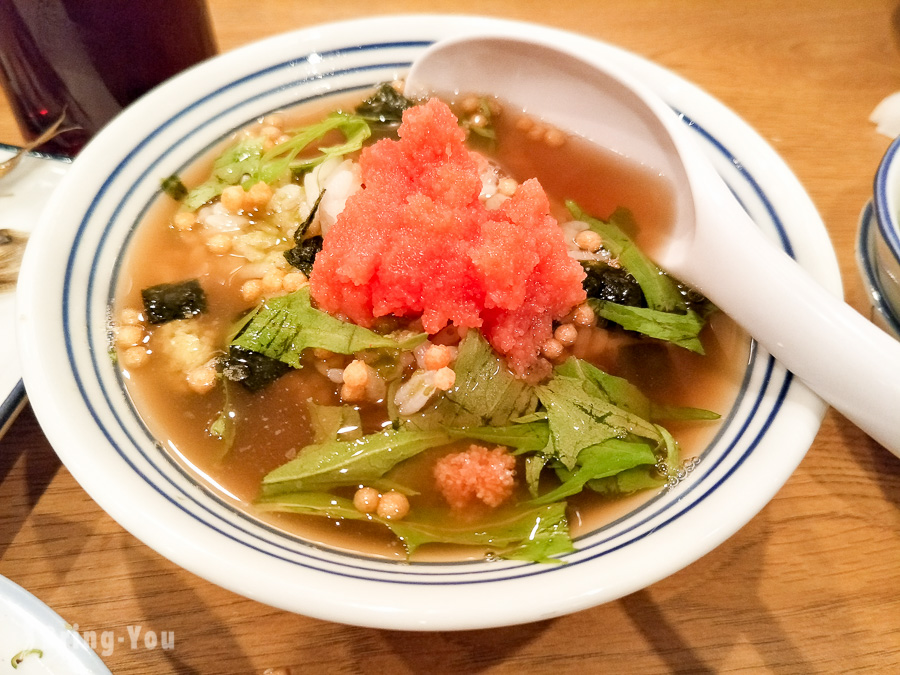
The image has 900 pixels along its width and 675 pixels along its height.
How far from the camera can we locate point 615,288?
1.51m

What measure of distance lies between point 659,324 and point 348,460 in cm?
79

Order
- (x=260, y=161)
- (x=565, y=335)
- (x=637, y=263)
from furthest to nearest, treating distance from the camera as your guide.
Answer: (x=260, y=161)
(x=637, y=263)
(x=565, y=335)

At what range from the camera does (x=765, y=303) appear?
1228 millimetres

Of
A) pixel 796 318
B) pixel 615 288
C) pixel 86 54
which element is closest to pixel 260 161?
pixel 86 54

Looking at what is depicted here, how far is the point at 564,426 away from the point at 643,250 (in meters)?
0.61

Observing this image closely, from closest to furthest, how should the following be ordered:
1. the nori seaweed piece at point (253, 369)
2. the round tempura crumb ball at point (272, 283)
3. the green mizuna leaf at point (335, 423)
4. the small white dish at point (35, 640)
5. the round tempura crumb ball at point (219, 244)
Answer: the small white dish at point (35, 640)
the green mizuna leaf at point (335, 423)
the nori seaweed piece at point (253, 369)
the round tempura crumb ball at point (272, 283)
the round tempura crumb ball at point (219, 244)

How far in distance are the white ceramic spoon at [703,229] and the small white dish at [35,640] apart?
139 centimetres

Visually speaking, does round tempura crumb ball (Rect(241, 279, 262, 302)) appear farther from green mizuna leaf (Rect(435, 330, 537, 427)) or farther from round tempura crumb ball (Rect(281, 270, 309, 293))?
green mizuna leaf (Rect(435, 330, 537, 427))

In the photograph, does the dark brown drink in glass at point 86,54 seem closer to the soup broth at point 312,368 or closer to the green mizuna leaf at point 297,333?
the soup broth at point 312,368

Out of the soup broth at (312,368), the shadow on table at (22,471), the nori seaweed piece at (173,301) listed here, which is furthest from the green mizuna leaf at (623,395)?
the shadow on table at (22,471)

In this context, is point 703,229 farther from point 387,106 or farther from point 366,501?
point 387,106

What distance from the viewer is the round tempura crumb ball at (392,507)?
1.23m

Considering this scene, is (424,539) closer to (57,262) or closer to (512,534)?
(512,534)

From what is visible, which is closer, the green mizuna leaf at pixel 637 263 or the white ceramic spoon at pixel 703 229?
the white ceramic spoon at pixel 703 229
